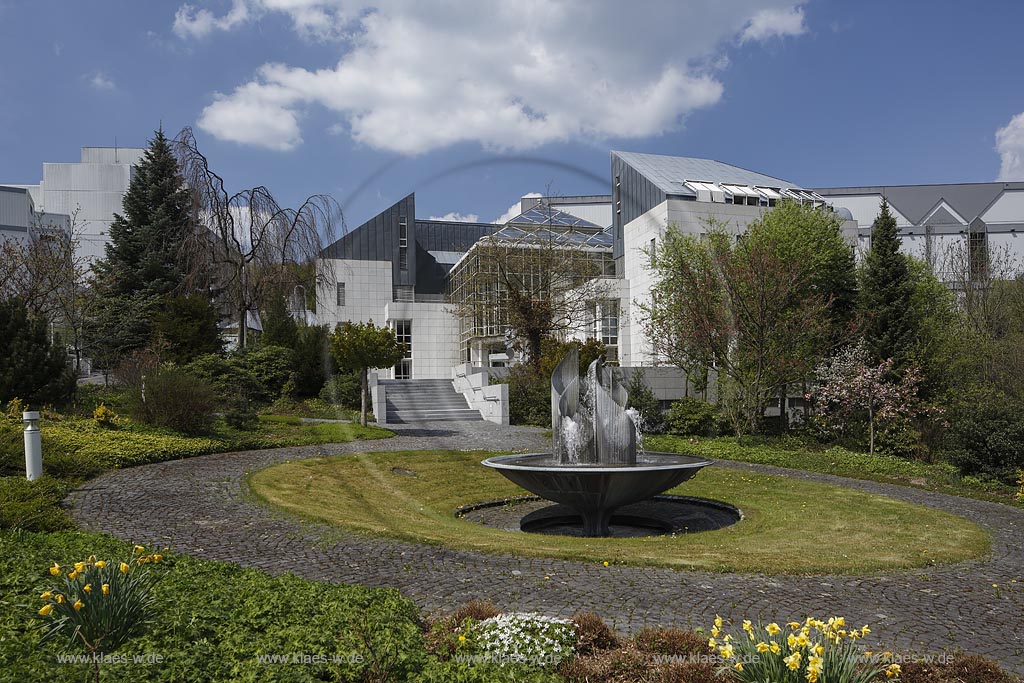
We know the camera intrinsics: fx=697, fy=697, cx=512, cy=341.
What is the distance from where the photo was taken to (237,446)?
18109mm

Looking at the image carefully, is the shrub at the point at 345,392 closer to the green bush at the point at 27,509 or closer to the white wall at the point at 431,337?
the white wall at the point at 431,337

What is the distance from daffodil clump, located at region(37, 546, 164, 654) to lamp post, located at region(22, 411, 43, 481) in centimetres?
836

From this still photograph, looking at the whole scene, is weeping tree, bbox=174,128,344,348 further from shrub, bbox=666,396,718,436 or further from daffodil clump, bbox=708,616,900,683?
daffodil clump, bbox=708,616,900,683

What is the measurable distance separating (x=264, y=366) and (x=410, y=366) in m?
15.6

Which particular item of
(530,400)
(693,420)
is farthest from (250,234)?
(693,420)

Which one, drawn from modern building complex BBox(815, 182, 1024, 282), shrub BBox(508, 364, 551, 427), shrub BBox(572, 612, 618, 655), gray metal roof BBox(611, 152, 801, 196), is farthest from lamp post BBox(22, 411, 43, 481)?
modern building complex BBox(815, 182, 1024, 282)

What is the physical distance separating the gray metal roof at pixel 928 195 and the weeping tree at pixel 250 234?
59072 millimetres

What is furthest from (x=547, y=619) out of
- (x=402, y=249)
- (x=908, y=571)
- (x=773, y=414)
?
(x=402, y=249)

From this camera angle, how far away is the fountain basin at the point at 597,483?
1104 centimetres

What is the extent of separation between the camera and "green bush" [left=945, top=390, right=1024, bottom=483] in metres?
17.5

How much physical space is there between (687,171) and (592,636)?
40.9 m

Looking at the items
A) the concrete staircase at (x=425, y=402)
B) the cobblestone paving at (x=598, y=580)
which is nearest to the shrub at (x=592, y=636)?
the cobblestone paving at (x=598, y=580)

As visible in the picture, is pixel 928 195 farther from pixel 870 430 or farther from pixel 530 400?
pixel 530 400

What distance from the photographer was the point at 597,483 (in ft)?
36.8
